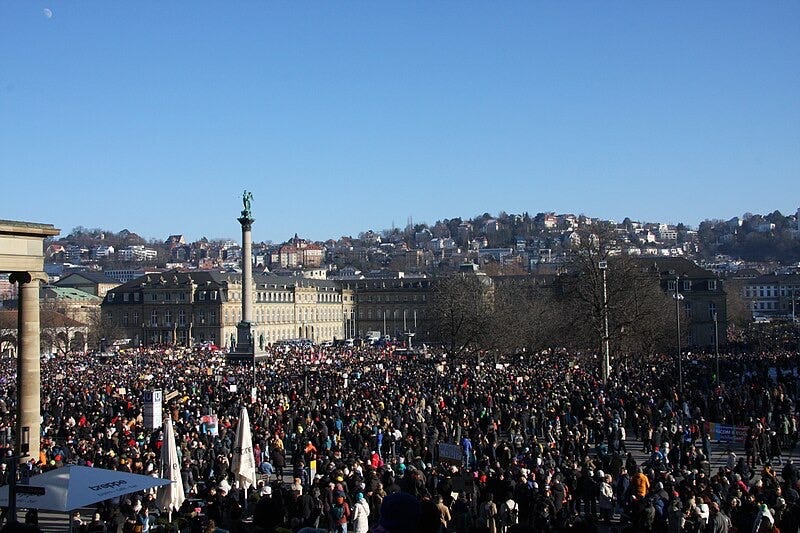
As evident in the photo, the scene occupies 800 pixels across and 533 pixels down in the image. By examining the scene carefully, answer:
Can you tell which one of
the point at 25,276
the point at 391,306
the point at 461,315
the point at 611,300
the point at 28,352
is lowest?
the point at 28,352

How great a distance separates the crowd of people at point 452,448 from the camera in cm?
1680

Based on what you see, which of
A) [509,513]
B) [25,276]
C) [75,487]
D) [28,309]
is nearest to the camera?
[75,487]

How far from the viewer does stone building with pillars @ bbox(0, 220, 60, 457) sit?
75.9 ft

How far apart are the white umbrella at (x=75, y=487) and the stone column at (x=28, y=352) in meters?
7.15

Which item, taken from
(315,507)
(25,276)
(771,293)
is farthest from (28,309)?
(771,293)

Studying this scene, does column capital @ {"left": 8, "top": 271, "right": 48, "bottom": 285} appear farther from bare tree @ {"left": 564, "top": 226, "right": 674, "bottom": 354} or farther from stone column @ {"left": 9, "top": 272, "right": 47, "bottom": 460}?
bare tree @ {"left": 564, "top": 226, "right": 674, "bottom": 354}

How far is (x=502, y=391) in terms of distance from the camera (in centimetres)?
3812

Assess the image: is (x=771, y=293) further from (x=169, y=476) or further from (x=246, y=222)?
(x=169, y=476)

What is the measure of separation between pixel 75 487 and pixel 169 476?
400 cm

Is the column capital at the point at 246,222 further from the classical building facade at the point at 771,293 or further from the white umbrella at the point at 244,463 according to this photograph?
the classical building facade at the point at 771,293

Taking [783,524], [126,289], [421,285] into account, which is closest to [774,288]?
[421,285]

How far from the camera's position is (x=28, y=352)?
933 inches

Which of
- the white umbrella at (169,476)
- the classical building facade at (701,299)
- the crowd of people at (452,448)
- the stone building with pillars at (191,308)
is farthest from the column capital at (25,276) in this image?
the stone building with pillars at (191,308)

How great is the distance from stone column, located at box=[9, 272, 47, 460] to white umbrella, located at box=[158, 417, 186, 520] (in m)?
4.74
